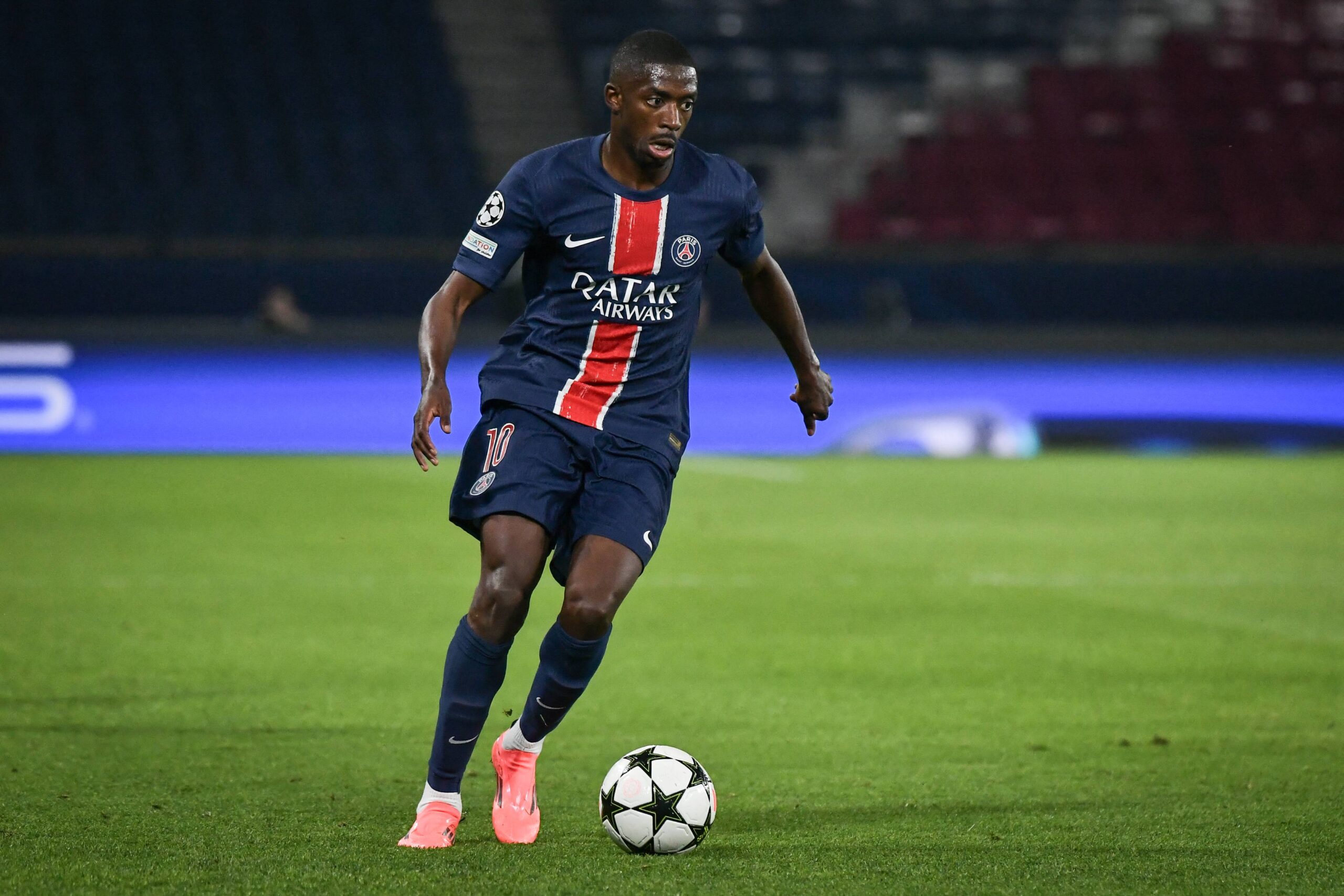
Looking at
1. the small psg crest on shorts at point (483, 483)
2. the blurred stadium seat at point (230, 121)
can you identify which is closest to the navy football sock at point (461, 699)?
the small psg crest on shorts at point (483, 483)

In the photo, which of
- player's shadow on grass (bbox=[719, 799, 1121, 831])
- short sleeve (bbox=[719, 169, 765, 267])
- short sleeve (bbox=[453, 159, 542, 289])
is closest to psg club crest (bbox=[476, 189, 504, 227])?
short sleeve (bbox=[453, 159, 542, 289])

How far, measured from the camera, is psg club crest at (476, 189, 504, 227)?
3.95m

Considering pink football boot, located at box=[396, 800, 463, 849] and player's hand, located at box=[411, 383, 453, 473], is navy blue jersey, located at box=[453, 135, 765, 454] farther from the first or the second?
pink football boot, located at box=[396, 800, 463, 849]

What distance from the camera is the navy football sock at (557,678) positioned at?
384cm

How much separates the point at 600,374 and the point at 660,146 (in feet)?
1.80

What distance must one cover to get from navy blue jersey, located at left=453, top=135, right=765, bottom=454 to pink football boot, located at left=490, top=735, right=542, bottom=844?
31.4 inches

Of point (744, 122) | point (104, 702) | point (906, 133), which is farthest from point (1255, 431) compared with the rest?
point (104, 702)

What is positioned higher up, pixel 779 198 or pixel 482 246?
pixel 482 246

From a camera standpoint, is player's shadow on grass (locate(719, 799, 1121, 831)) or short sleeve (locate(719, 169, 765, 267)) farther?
Result: short sleeve (locate(719, 169, 765, 267))

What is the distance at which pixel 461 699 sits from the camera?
149 inches

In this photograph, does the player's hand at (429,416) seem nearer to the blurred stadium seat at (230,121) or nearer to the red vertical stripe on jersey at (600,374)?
the red vertical stripe on jersey at (600,374)

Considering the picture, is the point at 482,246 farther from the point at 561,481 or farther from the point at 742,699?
the point at 742,699

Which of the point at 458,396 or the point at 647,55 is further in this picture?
the point at 458,396

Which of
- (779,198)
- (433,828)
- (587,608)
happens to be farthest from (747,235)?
(779,198)
